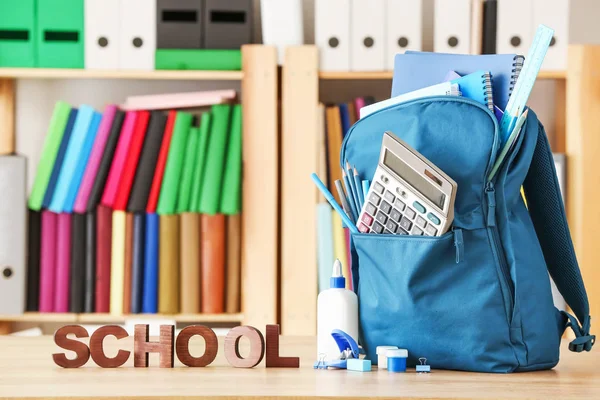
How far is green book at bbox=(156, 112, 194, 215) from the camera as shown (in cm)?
251

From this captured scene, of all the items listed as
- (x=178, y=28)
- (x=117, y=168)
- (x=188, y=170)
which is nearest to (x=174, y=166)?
(x=188, y=170)

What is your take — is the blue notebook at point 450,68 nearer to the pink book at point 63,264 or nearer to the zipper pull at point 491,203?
the zipper pull at point 491,203

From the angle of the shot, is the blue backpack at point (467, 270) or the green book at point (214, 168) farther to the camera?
the green book at point (214, 168)

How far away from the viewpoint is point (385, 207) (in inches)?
36.2

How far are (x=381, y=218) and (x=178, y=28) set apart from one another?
1763 millimetres

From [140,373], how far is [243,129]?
1712mm

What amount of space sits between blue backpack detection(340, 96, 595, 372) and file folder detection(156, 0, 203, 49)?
170 centimetres

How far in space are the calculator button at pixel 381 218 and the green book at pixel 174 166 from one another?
1.63 m

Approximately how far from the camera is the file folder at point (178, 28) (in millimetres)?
2547

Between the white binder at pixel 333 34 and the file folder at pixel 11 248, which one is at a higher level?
the white binder at pixel 333 34

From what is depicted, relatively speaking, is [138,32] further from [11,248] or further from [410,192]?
[410,192]

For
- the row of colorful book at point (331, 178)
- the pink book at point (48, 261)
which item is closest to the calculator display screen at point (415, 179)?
the row of colorful book at point (331, 178)

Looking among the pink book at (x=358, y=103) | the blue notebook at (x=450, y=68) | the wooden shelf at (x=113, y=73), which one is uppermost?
the wooden shelf at (x=113, y=73)

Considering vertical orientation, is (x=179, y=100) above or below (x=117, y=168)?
above
